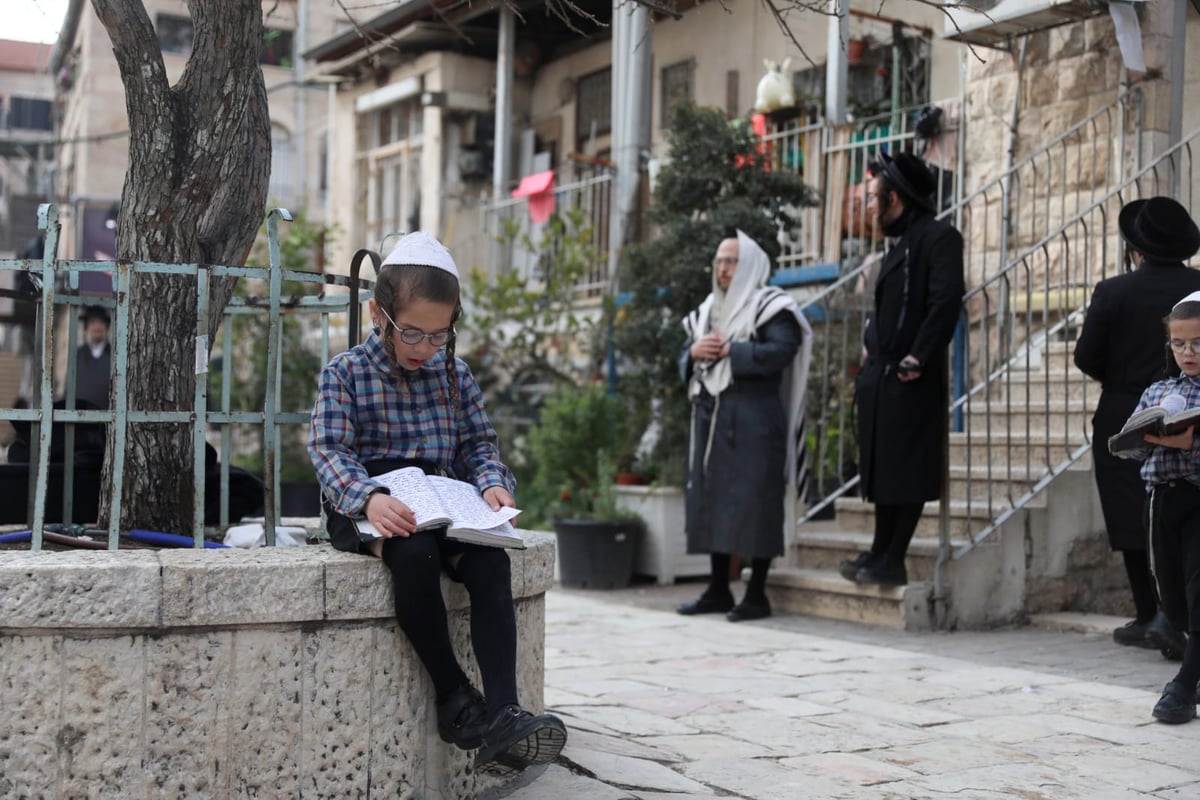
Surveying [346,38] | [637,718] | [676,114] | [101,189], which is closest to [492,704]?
[637,718]

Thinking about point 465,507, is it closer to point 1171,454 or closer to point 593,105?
point 1171,454

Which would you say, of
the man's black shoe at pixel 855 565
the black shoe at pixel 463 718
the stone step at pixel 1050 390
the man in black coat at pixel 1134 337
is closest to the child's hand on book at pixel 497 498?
the black shoe at pixel 463 718

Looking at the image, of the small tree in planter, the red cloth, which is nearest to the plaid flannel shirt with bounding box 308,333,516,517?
the small tree in planter

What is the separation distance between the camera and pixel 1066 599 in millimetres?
6738

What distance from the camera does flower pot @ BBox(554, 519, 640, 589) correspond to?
8273mm

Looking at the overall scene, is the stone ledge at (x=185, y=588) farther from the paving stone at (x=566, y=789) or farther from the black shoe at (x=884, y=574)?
the black shoe at (x=884, y=574)

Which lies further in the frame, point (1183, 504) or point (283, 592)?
point (1183, 504)

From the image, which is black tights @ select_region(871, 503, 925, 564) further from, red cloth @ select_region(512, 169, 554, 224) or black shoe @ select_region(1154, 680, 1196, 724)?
red cloth @ select_region(512, 169, 554, 224)

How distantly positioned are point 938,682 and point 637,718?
1.32 m

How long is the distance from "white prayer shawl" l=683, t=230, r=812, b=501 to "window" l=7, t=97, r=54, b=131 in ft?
99.8

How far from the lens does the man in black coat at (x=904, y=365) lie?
616cm

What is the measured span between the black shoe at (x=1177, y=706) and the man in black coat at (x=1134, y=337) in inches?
41.4

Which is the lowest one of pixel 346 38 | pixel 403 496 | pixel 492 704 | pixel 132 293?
pixel 492 704

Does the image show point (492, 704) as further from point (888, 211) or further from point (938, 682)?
point (888, 211)
